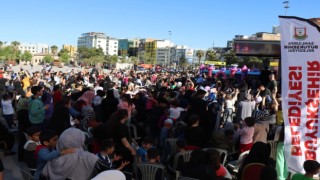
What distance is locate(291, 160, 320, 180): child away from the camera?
4238mm

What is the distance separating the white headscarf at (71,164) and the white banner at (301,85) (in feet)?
8.16

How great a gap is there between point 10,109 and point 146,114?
3639 mm

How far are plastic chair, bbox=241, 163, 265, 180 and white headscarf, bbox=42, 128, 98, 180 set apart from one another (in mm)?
2293

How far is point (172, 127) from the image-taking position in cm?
743

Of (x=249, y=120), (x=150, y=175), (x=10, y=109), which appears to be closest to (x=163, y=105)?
(x=249, y=120)

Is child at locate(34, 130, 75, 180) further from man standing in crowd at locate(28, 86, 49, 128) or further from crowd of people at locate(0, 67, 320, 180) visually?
man standing in crowd at locate(28, 86, 49, 128)

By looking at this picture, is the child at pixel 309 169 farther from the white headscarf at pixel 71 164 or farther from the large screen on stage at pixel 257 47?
the large screen on stage at pixel 257 47

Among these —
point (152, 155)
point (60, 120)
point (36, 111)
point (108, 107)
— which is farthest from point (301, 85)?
point (108, 107)

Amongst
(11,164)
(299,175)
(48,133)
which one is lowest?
(11,164)

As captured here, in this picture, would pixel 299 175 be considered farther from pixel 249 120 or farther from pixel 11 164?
pixel 11 164

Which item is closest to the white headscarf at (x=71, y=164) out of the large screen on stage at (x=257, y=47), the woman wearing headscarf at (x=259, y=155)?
the woman wearing headscarf at (x=259, y=155)

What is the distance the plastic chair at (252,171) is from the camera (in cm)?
493

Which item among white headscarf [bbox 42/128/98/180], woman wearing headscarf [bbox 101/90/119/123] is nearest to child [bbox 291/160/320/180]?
white headscarf [bbox 42/128/98/180]

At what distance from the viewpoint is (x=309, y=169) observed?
4262mm
